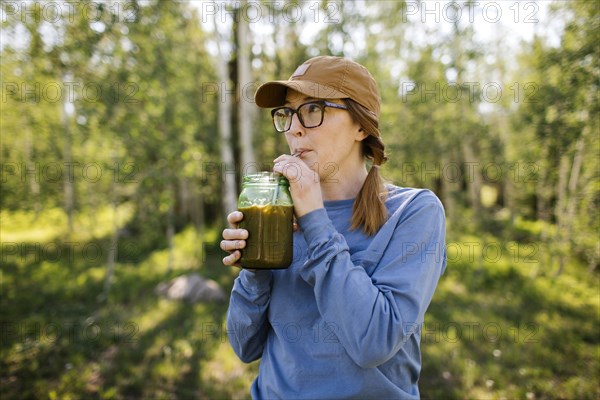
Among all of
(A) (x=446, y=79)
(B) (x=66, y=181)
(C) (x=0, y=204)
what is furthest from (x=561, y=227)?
(B) (x=66, y=181)

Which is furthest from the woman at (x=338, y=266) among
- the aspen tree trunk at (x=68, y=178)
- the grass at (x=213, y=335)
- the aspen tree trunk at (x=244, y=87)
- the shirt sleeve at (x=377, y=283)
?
the aspen tree trunk at (x=68, y=178)

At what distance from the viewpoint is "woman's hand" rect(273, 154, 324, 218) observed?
1.40 m

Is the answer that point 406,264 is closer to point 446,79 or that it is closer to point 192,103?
point 446,79

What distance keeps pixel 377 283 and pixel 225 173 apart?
816cm

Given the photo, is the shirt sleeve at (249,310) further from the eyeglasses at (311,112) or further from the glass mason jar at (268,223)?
the eyeglasses at (311,112)

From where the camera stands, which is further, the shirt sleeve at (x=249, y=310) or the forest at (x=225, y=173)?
the forest at (x=225, y=173)

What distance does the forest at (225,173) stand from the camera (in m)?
4.79

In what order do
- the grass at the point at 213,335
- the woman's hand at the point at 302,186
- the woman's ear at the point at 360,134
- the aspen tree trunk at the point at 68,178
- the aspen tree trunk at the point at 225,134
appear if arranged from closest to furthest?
the woman's hand at the point at 302,186
the woman's ear at the point at 360,134
the grass at the point at 213,335
the aspen tree trunk at the point at 68,178
the aspen tree trunk at the point at 225,134

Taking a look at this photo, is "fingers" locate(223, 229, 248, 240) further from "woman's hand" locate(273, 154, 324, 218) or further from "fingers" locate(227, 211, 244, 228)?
"woman's hand" locate(273, 154, 324, 218)

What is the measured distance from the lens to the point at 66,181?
350 inches

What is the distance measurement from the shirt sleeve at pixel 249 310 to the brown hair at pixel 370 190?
453 mm

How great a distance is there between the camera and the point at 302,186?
55.9 inches

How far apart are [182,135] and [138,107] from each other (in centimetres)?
131

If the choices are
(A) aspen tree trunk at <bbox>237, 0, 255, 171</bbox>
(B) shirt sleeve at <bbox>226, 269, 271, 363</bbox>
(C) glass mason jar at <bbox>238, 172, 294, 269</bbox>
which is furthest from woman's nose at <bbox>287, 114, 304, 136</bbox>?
(A) aspen tree trunk at <bbox>237, 0, 255, 171</bbox>
